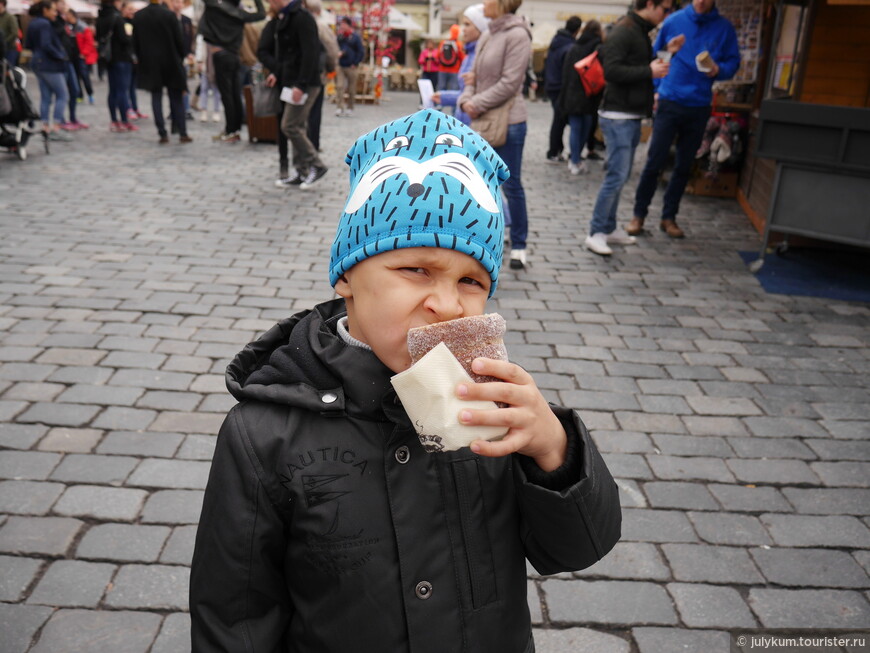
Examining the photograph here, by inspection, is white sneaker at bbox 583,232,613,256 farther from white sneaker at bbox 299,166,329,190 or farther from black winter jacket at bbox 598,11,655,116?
white sneaker at bbox 299,166,329,190

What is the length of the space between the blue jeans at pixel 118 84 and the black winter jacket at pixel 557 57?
6.93m

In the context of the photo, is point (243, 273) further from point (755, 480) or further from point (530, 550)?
point (530, 550)

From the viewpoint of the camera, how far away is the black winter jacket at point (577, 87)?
1017cm

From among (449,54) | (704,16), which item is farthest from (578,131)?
(449,54)

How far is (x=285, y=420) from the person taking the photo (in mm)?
1373

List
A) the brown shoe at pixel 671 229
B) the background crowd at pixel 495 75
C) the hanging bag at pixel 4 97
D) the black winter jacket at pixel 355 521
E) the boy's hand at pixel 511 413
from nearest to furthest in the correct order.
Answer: the boy's hand at pixel 511 413 → the black winter jacket at pixel 355 521 → the background crowd at pixel 495 75 → the brown shoe at pixel 671 229 → the hanging bag at pixel 4 97

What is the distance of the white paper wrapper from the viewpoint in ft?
3.60

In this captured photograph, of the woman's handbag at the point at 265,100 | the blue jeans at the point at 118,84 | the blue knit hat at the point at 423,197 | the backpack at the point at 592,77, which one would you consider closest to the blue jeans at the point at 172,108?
the blue jeans at the point at 118,84

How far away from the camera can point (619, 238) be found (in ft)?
24.1

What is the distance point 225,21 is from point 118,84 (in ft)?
8.31

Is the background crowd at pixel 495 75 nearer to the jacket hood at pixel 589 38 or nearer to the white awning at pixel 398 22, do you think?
the jacket hood at pixel 589 38

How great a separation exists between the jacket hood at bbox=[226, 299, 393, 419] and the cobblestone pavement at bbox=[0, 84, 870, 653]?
4.60ft

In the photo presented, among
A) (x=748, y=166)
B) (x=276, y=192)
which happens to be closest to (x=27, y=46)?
(x=276, y=192)

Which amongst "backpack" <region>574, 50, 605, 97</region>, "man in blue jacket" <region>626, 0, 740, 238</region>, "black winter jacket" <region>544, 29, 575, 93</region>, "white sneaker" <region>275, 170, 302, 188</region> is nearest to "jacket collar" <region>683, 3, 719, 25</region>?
"man in blue jacket" <region>626, 0, 740, 238</region>
